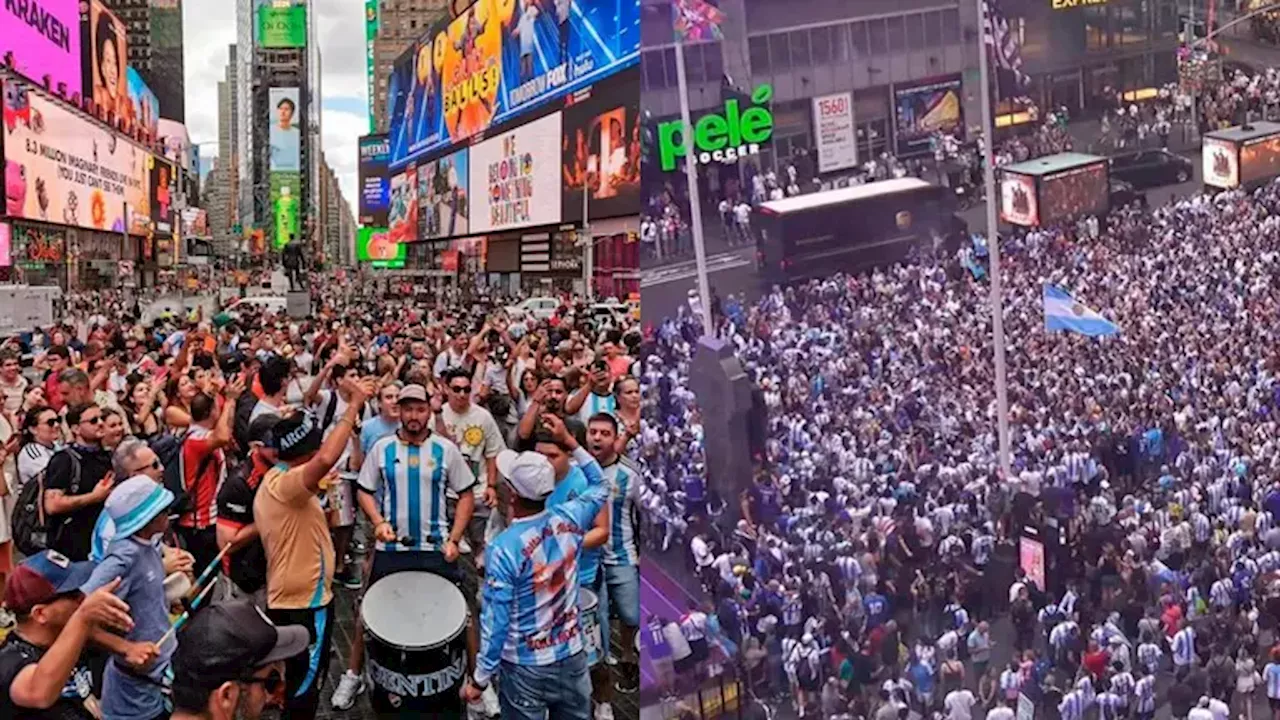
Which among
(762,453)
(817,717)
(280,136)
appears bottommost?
(817,717)

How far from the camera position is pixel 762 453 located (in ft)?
15.9

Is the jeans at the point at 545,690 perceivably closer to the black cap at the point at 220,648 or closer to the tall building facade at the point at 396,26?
the black cap at the point at 220,648

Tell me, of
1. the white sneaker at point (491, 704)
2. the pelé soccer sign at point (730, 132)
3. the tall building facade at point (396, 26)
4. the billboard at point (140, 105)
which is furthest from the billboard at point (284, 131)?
the pelé soccer sign at point (730, 132)

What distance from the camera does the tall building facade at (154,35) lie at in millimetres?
106125

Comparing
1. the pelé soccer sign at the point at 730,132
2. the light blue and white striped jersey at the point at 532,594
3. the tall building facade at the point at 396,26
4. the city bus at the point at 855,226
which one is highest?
the tall building facade at the point at 396,26

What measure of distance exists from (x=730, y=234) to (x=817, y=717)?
72.9 inches

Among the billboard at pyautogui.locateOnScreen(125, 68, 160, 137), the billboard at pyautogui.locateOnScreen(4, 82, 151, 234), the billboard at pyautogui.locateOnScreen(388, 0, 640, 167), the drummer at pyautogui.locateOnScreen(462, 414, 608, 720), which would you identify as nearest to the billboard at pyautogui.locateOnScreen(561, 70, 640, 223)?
the billboard at pyautogui.locateOnScreen(388, 0, 640, 167)

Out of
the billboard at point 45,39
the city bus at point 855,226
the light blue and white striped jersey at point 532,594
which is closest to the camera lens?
the light blue and white striped jersey at point 532,594

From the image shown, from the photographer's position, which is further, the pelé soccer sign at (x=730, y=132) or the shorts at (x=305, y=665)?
the pelé soccer sign at (x=730, y=132)

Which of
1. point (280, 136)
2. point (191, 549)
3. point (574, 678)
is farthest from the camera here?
point (280, 136)

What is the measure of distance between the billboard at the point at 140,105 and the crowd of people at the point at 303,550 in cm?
5464

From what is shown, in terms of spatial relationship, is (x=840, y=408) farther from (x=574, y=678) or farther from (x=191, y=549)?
(x=191, y=549)

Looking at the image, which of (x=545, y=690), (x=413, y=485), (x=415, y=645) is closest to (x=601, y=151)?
(x=413, y=485)

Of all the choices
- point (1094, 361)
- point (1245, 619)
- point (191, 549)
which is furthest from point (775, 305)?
point (191, 549)
